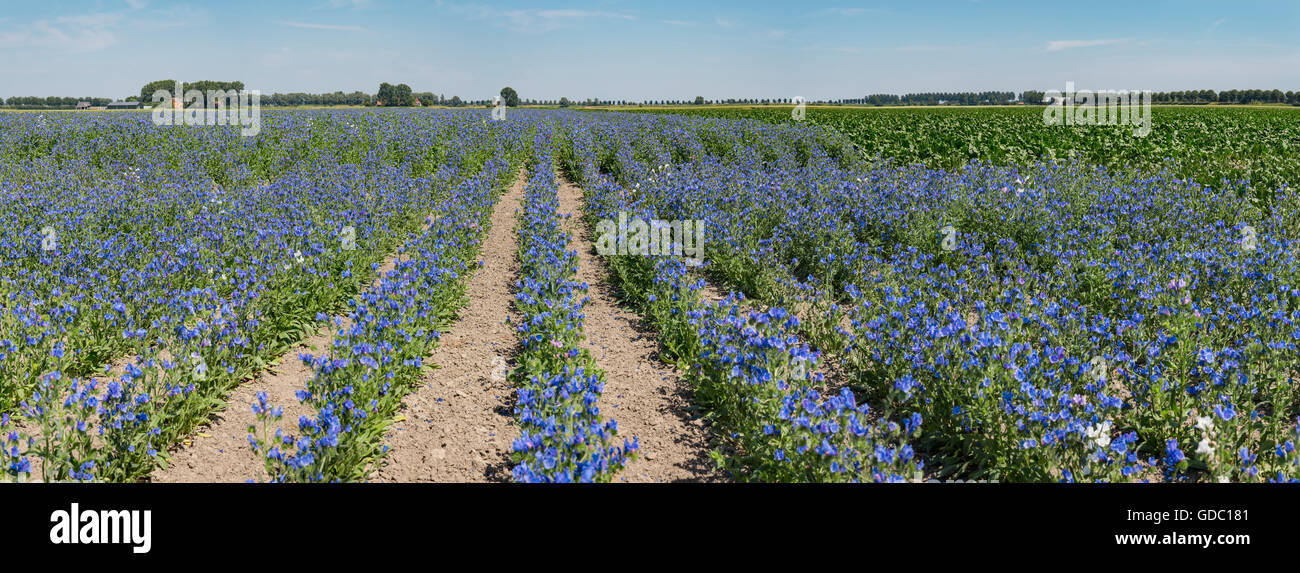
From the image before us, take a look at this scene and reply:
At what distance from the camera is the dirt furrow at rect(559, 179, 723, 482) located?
16.2 feet

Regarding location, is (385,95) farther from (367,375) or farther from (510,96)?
(367,375)

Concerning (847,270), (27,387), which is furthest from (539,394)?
(847,270)

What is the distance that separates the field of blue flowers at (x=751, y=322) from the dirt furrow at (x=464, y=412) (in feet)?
0.61

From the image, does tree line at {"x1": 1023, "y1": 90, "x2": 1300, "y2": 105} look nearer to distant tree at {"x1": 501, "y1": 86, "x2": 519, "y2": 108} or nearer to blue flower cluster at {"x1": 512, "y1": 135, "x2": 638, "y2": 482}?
distant tree at {"x1": 501, "y1": 86, "x2": 519, "y2": 108}

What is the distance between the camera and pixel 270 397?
589 cm

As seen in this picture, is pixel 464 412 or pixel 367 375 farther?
pixel 464 412

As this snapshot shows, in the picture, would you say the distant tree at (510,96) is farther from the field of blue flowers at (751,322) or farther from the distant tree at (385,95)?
the field of blue flowers at (751,322)

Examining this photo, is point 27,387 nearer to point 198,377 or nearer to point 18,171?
point 198,377

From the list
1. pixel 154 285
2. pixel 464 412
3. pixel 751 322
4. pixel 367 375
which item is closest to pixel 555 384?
pixel 367 375

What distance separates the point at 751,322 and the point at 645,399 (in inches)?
42.0

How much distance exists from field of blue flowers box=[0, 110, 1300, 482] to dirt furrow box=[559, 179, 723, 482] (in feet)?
0.66

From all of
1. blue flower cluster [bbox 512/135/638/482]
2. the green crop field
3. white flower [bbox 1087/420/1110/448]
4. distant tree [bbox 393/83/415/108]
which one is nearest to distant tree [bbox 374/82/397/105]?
distant tree [bbox 393/83/415/108]

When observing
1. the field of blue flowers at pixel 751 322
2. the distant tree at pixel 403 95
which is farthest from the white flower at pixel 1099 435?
the distant tree at pixel 403 95

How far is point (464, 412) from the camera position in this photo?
576 centimetres
